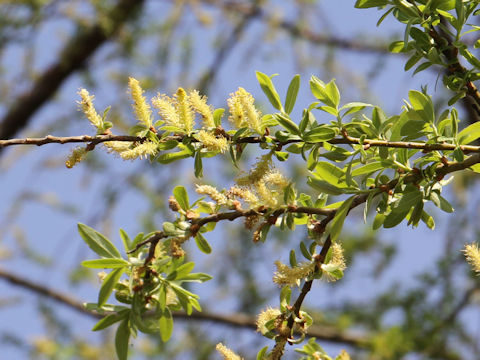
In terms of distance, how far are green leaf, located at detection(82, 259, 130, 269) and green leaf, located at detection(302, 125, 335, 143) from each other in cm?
24

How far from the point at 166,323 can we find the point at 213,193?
0.16m

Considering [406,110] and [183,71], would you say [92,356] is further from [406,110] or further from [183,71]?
[406,110]

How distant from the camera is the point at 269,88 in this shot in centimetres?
66

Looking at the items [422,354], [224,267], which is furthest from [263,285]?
[422,354]

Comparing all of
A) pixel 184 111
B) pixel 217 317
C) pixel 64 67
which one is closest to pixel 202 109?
pixel 184 111

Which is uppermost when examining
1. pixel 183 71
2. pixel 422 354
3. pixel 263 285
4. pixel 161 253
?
pixel 183 71

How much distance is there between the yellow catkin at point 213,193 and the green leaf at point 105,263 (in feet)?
0.38

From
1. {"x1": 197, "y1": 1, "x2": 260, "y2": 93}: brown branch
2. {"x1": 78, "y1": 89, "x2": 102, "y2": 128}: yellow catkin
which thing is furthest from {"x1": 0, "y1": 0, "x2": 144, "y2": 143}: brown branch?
{"x1": 78, "y1": 89, "x2": 102, "y2": 128}: yellow catkin

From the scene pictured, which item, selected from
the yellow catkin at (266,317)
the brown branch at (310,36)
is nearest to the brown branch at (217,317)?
the brown branch at (310,36)

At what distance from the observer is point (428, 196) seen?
650 millimetres

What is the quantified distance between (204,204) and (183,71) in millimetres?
2273

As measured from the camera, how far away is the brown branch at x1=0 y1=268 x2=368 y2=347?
2805 millimetres

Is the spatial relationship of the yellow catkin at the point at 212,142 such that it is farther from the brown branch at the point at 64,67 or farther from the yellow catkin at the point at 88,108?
the brown branch at the point at 64,67

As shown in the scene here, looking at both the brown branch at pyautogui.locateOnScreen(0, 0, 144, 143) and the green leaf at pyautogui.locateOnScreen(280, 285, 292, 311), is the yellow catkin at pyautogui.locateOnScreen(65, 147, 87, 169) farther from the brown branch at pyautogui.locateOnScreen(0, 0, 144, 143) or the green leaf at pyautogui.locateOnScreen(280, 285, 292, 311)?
the brown branch at pyautogui.locateOnScreen(0, 0, 144, 143)
